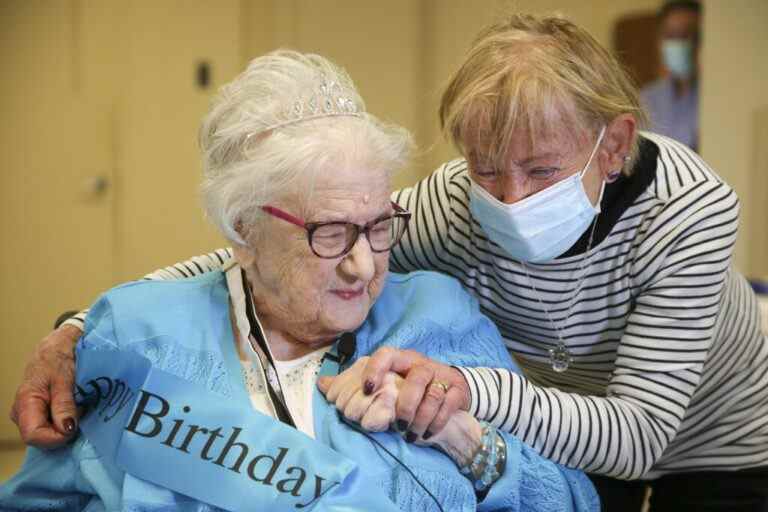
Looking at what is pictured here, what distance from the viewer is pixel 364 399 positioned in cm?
137

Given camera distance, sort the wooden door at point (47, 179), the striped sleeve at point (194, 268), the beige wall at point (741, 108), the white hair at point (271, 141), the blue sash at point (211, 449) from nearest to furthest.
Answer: the blue sash at point (211, 449) → the white hair at point (271, 141) → the striped sleeve at point (194, 268) → the beige wall at point (741, 108) → the wooden door at point (47, 179)

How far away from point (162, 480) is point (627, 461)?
0.74 meters

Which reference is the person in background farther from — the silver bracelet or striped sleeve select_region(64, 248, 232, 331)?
the silver bracelet

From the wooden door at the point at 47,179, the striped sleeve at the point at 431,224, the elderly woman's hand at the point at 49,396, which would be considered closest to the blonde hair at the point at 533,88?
the striped sleeve at the point at 431,224

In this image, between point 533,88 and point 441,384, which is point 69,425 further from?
point 533,88

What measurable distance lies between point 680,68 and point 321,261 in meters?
3.23

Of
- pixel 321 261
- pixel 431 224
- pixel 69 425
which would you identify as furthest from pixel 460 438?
pixel 69 425

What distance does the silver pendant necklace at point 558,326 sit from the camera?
1.59 meters

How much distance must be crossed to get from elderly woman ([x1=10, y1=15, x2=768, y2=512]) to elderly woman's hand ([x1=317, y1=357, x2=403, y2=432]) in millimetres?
16

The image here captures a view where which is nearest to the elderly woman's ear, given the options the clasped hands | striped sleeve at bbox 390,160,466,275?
striped sleeve at bbox 390,160,466,275

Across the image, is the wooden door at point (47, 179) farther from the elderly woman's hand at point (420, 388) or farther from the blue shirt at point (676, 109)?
the elderly woman's hand at point (420, 388)

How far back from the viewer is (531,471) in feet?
4.75

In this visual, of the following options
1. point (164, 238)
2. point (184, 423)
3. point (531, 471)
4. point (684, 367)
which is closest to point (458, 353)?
point (531, 471)

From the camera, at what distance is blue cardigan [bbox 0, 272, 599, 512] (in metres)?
1.37
